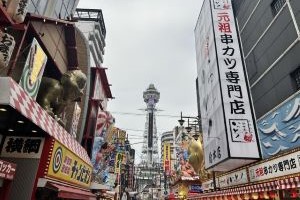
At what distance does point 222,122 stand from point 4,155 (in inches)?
496

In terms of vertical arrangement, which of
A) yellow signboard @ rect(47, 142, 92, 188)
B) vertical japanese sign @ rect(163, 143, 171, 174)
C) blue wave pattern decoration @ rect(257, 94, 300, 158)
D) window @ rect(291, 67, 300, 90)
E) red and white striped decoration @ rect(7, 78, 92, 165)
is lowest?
yellow signboard @ rect(47, 142, 92, 188)

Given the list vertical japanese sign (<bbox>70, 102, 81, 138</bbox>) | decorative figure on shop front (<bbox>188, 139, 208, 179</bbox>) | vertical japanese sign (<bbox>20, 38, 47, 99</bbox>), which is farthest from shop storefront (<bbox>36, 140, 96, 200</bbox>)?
decorative figure on shop front (<bbox>188, 139, 208, 179</bbox>)

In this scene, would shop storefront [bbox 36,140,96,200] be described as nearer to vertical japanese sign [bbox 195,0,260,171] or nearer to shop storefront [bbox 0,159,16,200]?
shop storefront [bbox 0,159,16,200]

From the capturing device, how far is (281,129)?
47.3 feet

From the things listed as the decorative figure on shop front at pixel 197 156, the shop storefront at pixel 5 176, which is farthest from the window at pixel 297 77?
the decorative figure on shop front at pixel 197 156

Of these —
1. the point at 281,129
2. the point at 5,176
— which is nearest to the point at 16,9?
the point at 5,176

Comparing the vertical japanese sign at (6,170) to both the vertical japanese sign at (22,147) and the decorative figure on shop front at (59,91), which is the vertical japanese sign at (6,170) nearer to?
the vertical japanese sign at (22,147)

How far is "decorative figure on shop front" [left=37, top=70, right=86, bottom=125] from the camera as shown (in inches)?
504

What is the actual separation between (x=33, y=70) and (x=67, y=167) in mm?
4836

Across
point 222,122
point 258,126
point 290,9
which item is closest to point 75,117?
point 222,122

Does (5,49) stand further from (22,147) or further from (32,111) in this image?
(22,147)

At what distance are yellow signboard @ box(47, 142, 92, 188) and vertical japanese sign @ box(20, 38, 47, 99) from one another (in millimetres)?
2487

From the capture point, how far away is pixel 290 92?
1461cm

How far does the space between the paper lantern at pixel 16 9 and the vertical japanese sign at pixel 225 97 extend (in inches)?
497
